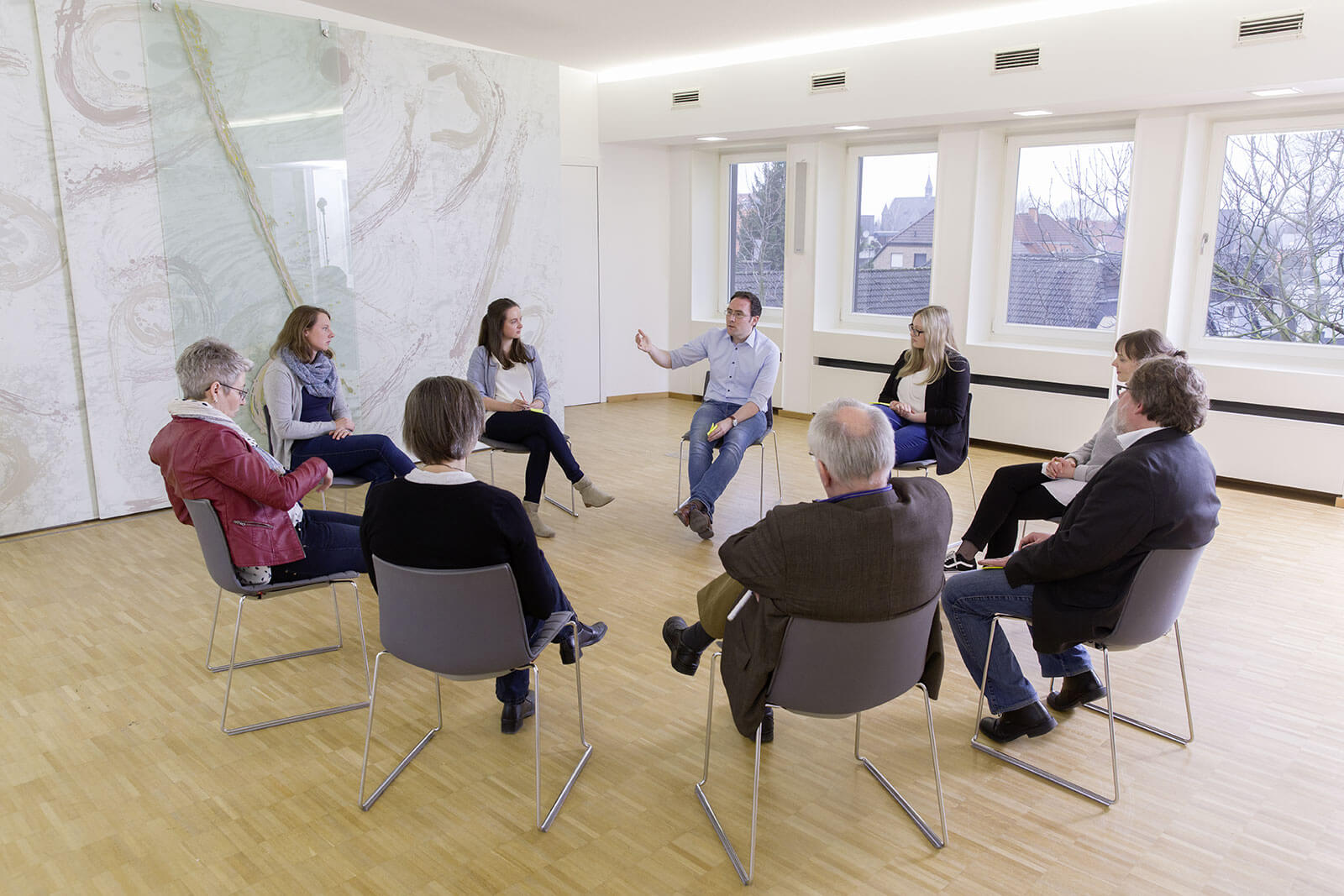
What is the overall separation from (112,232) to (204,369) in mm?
2743

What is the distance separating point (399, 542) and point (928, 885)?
164cm

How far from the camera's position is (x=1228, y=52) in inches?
219

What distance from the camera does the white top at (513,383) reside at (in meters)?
5.59

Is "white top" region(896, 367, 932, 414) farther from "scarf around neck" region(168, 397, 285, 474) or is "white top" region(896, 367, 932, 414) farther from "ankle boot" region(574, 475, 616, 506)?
"scarf around neck" region(168, 397, 285, 474)

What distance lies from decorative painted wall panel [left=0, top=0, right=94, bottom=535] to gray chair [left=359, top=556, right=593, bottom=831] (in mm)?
3749

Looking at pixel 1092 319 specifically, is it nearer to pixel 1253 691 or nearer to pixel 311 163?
pixel 1253 691

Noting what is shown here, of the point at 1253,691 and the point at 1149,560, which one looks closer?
the point at 1149,560

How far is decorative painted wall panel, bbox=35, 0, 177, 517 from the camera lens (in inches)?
203

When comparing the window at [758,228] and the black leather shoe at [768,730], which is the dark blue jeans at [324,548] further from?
the window at [758,228]

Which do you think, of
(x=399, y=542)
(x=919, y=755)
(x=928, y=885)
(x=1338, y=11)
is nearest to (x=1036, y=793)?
(x=919, y=755)

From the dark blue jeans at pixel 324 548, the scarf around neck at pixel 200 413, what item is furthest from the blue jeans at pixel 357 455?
the scarf around neck at pixel 200 413

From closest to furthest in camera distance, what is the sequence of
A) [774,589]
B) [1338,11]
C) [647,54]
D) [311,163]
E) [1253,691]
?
[774,589], [1253,691], [1338,11], [311,163], [647,54]

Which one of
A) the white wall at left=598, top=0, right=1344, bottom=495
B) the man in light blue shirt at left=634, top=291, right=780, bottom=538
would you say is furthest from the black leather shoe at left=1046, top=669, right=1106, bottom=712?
the white wall at left=598, top=0, right=1344, bottom=495

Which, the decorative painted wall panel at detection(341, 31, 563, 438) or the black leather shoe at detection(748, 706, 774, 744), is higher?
the decorative painted wall panel at detection(341, 31, 563, 438)
